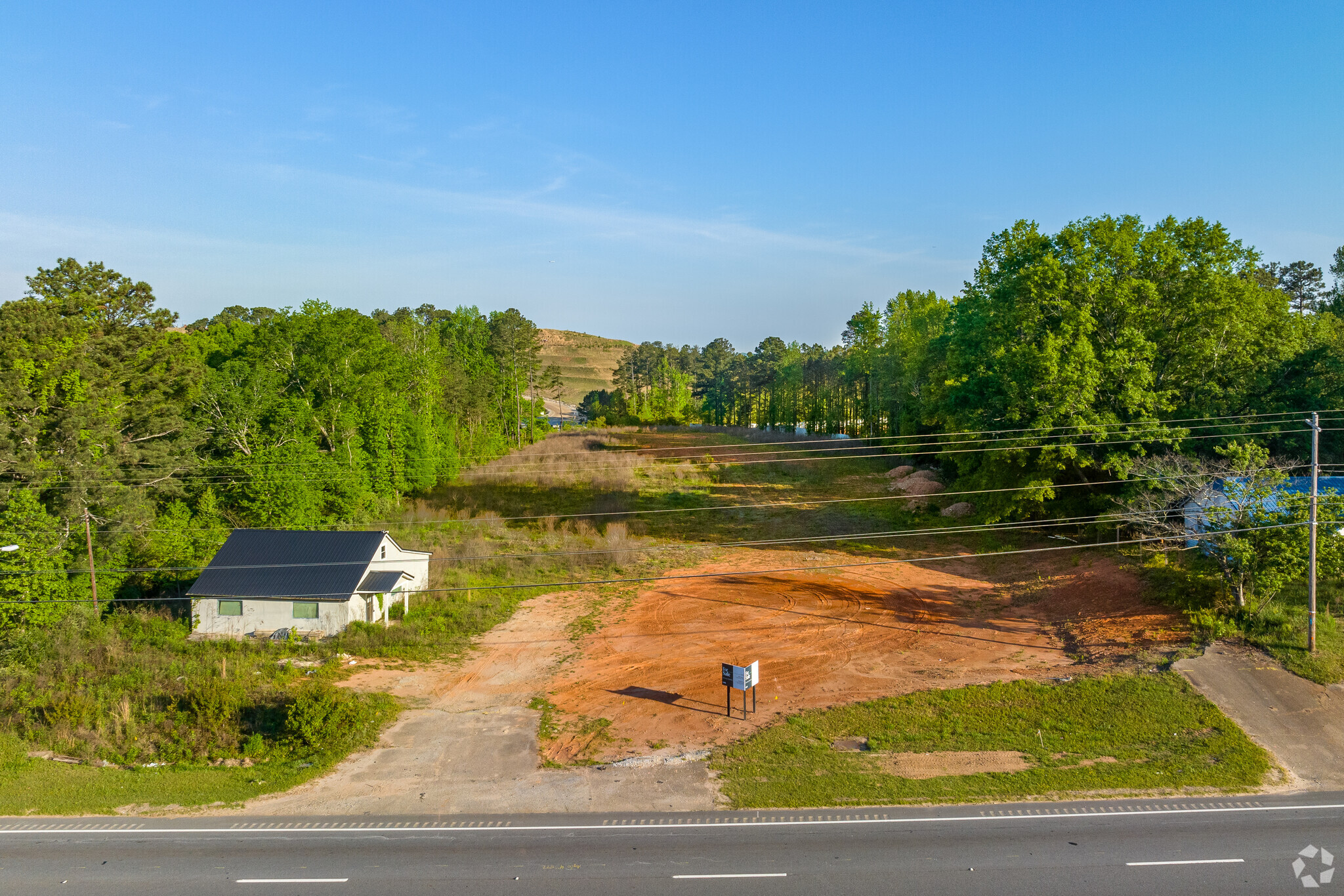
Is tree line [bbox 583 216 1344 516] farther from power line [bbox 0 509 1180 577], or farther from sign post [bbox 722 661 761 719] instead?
sign post [bbox 722 661 761 719]

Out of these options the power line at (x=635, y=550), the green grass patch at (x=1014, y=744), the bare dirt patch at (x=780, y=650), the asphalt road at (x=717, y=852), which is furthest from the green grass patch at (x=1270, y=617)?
the asphalt road at (x=717, y=852)

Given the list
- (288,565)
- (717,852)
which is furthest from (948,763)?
(288,565)

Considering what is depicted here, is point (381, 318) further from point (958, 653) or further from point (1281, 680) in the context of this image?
point (1281, 680)

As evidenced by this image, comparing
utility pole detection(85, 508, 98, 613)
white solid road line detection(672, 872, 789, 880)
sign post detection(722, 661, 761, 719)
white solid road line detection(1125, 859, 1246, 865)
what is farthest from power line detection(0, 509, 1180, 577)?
white solid road line detection(672, 872, 789, 880)

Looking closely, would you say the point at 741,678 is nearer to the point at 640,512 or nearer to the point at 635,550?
the point at 635,550

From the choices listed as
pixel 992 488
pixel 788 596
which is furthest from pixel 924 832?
pixel 992 488

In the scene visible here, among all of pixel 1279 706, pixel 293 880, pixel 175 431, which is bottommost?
pixel 293 880
